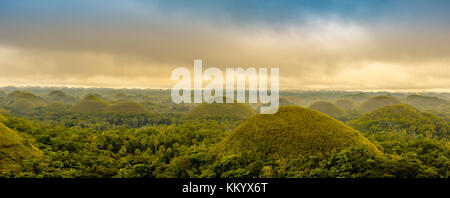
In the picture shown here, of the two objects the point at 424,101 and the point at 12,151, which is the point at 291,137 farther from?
the point at 424,101

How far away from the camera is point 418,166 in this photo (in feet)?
41.3

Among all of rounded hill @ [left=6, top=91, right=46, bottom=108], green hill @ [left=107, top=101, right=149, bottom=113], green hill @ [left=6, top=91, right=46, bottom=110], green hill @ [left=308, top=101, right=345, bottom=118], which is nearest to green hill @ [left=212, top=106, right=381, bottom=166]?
green hill @ [left=107, top=101, right=149, bottom=113]

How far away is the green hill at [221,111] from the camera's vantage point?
86562 millimetres

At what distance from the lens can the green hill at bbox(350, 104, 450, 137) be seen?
55094 millimetres

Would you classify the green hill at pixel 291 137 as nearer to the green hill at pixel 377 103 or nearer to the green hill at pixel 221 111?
the green hill at pixel 221 111

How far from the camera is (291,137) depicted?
58.2 ft

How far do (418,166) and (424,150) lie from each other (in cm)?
1176

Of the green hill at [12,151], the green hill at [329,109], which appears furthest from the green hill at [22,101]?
the green hill at [329,109]

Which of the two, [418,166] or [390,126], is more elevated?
[418,166]

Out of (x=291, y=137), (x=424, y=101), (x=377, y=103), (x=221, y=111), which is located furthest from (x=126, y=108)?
(x=424, y=101)

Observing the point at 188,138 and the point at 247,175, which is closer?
the point at 247,175
